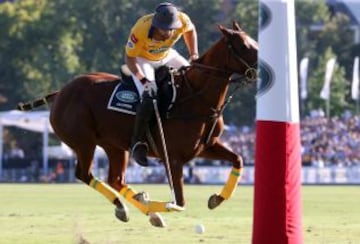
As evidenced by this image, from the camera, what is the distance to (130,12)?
62812 mm

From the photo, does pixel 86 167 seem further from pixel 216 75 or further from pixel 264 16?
pixel 264 16

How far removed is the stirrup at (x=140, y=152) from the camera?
12.3 meters

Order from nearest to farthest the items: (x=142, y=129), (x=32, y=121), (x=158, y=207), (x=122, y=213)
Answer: (x=158, y=207), (x=142, y=129), (x=122, y=213), (x=32, y=121)

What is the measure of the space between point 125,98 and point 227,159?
1342 mm

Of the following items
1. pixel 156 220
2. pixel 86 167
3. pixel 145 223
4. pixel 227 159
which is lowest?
pixel 145 223

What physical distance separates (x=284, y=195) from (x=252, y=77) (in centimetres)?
363

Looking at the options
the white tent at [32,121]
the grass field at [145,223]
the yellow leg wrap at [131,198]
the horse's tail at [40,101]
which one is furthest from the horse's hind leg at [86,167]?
the white tent at [32,121]

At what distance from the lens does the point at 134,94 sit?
41.0 feet

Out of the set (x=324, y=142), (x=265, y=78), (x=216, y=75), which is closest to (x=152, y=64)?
(x=216, y=75)

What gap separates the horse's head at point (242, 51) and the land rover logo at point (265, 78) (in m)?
3.33

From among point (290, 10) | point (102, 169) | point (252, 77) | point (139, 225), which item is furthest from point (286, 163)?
point (102, 169)

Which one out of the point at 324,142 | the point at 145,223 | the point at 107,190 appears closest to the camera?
the point at 107,190

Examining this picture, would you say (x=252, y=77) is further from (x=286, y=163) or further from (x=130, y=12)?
(x=130, y=12)

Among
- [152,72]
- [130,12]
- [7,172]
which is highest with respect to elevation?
[130,12]
